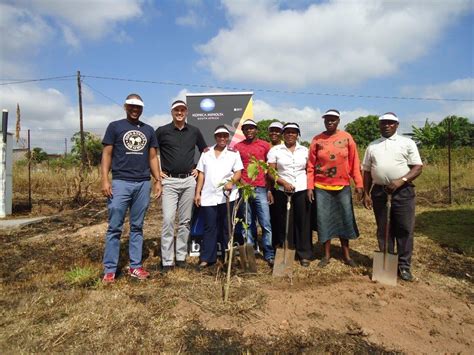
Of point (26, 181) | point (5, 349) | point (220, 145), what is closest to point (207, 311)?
point (5, 349)

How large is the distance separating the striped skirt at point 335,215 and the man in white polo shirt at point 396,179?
349 millimetres

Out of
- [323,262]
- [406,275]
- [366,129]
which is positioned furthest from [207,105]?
[366,129]

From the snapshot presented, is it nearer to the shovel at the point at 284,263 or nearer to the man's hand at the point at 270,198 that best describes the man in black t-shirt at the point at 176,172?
the man's hand at the point at 270,198

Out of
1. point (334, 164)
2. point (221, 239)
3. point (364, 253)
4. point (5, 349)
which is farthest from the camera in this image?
point (364, 253)

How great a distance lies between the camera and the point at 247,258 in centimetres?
425

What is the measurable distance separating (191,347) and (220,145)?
2338mm

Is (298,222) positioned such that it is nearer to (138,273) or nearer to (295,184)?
(295,184)

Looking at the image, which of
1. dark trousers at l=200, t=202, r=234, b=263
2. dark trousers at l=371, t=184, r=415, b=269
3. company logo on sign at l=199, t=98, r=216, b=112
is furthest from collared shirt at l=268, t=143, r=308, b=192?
company logo on sign at l=199, t=98, r=216, b=112

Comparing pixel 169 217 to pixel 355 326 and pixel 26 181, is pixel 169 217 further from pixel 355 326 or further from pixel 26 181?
pixel 26 181

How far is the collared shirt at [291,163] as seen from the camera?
4.45 meters

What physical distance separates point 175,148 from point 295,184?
1.57 metres

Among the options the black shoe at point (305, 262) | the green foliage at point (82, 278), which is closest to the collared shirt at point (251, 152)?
the black shoe at point (305, 262)

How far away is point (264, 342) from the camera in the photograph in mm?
2730

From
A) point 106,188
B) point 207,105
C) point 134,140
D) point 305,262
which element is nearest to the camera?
point 106,188
